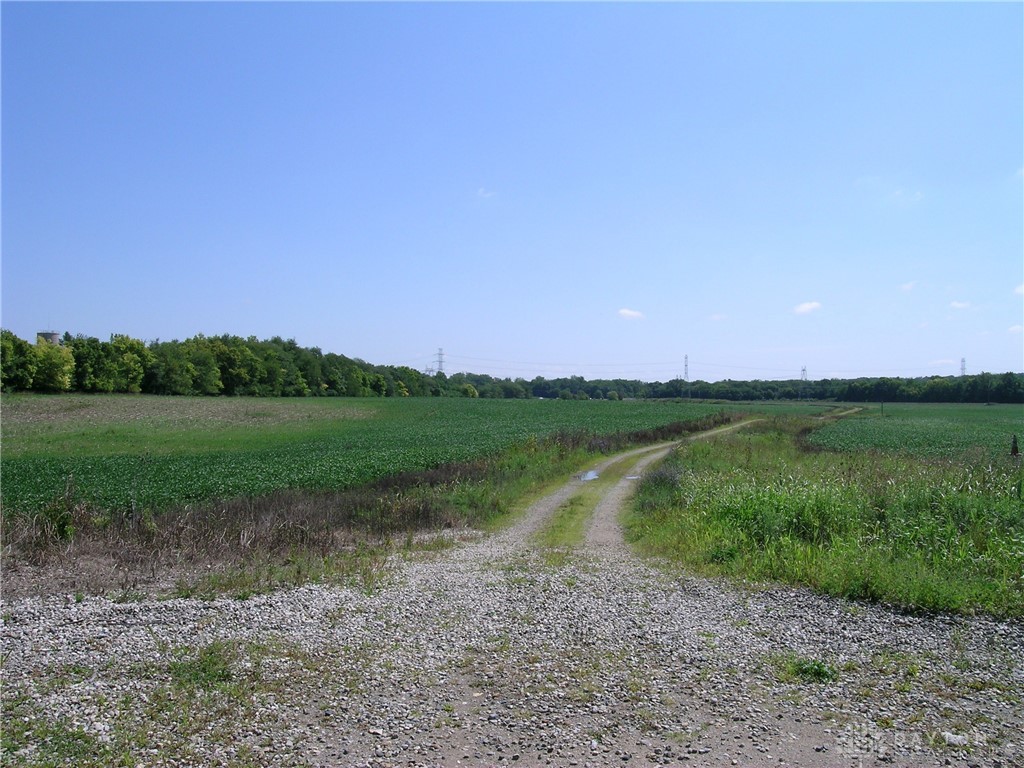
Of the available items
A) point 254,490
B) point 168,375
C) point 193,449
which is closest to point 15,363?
point 168,375

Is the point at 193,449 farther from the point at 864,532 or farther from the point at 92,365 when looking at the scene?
the point at 92,365

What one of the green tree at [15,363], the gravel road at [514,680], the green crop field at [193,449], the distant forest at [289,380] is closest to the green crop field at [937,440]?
the green crop field at [193,449]

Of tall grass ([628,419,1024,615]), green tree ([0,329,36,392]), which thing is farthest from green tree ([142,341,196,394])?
tall grass ([628,419,1024,615])

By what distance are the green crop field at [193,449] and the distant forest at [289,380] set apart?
1017cm

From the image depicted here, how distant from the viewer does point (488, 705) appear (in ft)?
20.9

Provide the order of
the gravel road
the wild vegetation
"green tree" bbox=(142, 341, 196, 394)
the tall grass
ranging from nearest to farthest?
the gravel road, the tall grass, the wild vegetation, "green tree" bbox=(142, 341, 196, 394)

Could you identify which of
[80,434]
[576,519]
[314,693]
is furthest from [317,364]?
[314,693]

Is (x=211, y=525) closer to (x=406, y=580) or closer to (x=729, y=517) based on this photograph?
(x=406, y=580)

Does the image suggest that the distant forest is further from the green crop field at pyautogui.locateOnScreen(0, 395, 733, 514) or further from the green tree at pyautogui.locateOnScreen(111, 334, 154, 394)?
the green crop field at pyautogui.locateOnScreen(0, 395, 733, 514)

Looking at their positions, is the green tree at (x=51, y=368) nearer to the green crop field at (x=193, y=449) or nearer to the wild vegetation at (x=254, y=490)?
the green crop field at (x=193, y=449)

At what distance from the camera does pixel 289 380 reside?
4616 inches

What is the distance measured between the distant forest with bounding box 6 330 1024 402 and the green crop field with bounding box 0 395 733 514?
400 inches

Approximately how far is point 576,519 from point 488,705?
12.4 m

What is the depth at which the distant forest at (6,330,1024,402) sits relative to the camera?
73000 mm
